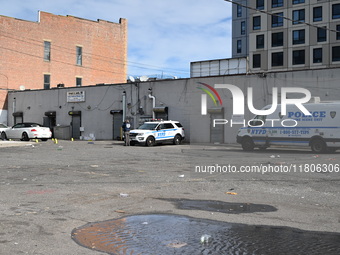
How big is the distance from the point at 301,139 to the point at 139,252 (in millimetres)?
14489

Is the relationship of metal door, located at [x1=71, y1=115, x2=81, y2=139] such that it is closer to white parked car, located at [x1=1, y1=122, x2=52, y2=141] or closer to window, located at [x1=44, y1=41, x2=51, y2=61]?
white parked car, located at [x1=1, y1=122, x2=52, y2=141]

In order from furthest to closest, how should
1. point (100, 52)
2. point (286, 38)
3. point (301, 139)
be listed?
point (286, 38), point (100, 52), point (301, 139)

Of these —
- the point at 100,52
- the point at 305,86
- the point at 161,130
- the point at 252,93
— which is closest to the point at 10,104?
the point at 100,52

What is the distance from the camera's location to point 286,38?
2388 inches

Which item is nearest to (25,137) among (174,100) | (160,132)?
(160,132)

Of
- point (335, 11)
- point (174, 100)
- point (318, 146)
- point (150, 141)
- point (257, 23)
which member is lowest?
point (150, 141)

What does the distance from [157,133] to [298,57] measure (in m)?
38.6

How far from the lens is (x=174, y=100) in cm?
3375

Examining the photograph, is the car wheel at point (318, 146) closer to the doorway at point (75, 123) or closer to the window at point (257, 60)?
the doorway at point (75, 123)

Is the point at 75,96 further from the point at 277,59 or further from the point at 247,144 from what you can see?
the point at 277,59

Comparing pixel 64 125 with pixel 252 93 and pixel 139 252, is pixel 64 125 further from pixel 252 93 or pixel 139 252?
pixel 139 252

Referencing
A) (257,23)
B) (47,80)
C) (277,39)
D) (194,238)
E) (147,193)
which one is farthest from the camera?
(257,23)

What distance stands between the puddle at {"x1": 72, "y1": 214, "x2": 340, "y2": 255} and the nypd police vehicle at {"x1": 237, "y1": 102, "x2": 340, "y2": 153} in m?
11.9

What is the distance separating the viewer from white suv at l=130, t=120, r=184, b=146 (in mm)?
27562
